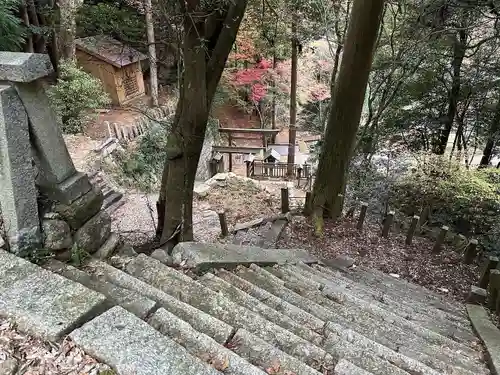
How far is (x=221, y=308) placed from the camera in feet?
7.73

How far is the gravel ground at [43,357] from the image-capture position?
1.54 meters

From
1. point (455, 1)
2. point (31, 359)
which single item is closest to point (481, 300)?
point (31, 359)

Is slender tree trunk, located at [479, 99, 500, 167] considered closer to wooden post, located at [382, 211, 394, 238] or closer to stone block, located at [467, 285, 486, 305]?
wooden post, located at [382, 211, 394, 238]

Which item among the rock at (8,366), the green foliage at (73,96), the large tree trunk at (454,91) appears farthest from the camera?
the green foliage at (73,96)

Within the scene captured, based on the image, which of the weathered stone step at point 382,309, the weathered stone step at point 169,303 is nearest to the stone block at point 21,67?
the weathered stone step at point 169,303

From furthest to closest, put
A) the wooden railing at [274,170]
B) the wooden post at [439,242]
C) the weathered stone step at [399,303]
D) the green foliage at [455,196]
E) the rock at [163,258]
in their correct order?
the wooden railing at [274,170], the green foliage at [455,196], the wooden post at [439,242], the weathered stone step at [399,303], the rock at [163,258]

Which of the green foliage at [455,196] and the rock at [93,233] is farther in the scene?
the green foliage at [455,196]

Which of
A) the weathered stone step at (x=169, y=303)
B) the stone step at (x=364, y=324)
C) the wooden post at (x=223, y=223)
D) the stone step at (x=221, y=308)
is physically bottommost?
the wooden post at (x=223, y=223)

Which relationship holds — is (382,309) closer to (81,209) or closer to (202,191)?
(81,209)

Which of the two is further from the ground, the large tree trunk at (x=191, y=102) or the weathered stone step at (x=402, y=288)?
the large tree trunk at (x=191, y=102)

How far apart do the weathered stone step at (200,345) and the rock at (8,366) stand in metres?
0.60

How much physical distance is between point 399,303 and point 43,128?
3.65m

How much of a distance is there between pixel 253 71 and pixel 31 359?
16.6 meters

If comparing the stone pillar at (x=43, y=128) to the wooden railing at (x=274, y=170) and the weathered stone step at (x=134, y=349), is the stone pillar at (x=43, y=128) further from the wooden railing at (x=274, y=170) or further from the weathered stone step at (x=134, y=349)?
the wooden railing at (x=274, y=170)
